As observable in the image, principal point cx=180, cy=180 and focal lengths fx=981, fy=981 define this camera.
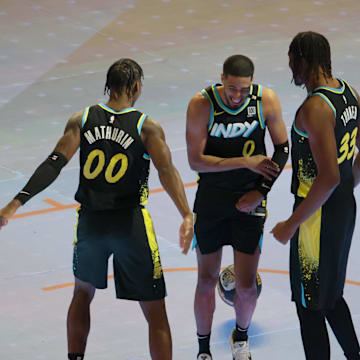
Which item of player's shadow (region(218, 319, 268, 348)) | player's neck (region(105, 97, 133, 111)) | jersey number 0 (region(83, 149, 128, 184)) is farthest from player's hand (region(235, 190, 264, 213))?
player's shadow (region(218, 319, 268, 348))

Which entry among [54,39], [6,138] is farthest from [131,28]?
[6,138]

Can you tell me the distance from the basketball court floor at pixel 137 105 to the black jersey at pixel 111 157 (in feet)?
5.02

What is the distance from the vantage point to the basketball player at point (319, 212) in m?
5.77

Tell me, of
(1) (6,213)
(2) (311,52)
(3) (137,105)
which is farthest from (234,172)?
(3) (137,105)

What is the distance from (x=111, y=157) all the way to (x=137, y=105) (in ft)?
23.8

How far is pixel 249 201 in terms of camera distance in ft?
21.6

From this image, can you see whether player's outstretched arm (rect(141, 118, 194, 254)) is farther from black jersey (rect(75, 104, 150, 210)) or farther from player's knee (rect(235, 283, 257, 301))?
player's knee (rect(235, 283, 257, 301))

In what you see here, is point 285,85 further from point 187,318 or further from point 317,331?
point 317,331

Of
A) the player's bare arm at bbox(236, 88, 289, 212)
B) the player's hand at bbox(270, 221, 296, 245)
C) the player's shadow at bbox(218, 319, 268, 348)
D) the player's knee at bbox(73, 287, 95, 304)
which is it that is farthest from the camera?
the player's shadow at bbox(218, 319, 268, 348)

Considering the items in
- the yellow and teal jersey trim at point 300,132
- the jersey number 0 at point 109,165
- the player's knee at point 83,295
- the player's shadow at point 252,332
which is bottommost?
the player's shadow at point 252,332

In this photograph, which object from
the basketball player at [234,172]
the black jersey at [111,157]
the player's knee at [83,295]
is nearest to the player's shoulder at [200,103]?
the basketball player at [234,172]

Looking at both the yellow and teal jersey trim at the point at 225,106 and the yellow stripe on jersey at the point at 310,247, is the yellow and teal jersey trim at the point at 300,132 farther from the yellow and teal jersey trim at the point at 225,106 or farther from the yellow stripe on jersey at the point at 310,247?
the yellow and teal jersey trim at the point at 225,106

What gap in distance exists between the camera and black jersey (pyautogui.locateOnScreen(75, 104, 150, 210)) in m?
6.13

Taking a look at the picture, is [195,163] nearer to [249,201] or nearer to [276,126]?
[249,201]
